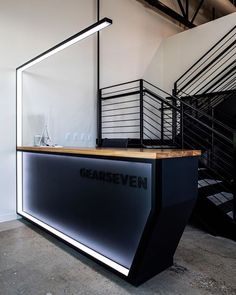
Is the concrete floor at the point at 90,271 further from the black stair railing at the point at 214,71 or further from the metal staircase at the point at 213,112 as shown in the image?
the black stair railing at the point at 214,71

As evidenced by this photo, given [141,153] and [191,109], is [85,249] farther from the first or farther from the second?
[191,109]

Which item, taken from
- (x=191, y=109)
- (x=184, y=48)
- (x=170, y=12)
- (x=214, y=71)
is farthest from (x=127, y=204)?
(x=170, y=12)

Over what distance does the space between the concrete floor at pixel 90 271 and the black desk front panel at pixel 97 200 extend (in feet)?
0.65

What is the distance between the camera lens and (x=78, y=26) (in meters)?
4.61

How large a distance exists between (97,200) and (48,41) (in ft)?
10.1

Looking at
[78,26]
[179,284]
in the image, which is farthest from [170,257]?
[78,26]

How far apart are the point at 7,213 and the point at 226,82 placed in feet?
16.6

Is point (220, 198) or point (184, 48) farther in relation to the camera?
point (184, 48)

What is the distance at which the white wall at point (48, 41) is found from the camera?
3707 millimetres

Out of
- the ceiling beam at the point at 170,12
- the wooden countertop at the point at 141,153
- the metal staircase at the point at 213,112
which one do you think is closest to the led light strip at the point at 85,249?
the wooden countertop at the point at 141,153

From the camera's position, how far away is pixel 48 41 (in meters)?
4.17

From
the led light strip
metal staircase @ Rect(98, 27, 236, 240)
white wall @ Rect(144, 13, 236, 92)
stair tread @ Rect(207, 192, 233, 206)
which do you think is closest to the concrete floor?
the led light strip

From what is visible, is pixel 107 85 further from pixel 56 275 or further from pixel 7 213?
pixel 56 275

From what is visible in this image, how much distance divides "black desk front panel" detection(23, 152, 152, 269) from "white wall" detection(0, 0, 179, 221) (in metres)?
0.65
